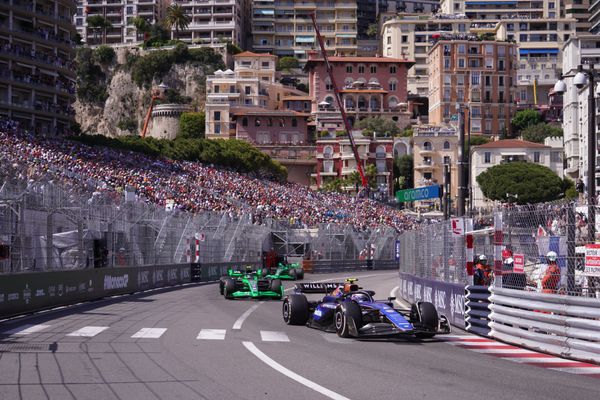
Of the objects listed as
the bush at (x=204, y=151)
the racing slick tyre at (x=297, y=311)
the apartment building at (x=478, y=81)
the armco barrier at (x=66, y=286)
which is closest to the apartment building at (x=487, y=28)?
the apartment building at (x=478, y=81)

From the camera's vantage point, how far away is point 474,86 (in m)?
132

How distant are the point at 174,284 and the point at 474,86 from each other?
101 metres

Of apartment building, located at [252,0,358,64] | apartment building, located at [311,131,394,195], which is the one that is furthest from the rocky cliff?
apartment building, located at [252,0,358,64]

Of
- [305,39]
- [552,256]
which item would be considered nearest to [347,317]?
[552,256]

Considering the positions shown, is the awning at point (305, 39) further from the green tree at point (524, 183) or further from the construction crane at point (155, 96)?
the green tree at point (524, 183)

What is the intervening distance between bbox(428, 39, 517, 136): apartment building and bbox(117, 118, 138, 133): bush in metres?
43.6

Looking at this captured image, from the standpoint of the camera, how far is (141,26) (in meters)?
148

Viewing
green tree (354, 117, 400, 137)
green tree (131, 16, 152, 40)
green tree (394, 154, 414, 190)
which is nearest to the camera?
green tree (394, 154, 414, 190)

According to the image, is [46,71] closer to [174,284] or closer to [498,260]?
[174,284]

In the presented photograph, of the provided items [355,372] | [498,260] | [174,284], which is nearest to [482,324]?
[498,260]

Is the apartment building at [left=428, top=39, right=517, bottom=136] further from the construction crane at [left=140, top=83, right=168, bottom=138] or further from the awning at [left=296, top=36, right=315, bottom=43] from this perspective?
the construction crane at [left=140, top=83, right=168, bottom=138]

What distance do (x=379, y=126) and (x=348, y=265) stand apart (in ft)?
241

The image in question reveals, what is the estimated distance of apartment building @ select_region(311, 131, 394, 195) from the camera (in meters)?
116

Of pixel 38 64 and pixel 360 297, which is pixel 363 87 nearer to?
pixel 38 64
